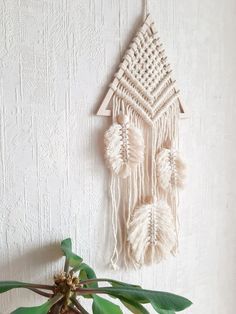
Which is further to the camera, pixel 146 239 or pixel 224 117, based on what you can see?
pixel 224 117

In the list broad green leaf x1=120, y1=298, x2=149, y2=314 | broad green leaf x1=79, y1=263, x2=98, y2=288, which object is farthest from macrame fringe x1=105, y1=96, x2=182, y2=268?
broad green leaf x1=120, y1=298, x2=149, y2=314

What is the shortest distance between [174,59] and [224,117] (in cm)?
32

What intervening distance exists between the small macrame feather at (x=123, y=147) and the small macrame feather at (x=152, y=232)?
133 mm

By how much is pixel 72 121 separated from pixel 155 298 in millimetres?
452

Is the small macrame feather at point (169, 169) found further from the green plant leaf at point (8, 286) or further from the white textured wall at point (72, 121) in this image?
the green plant leaf at point (8, 286)

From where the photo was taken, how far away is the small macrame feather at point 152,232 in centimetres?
87

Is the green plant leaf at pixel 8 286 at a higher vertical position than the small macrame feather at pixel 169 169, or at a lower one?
lower

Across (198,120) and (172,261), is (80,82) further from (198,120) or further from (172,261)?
(172,261)

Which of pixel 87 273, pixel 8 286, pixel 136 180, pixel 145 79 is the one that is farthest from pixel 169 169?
pixel 8 286

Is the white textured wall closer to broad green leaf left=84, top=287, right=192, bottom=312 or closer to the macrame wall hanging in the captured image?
the macrame wall hanging

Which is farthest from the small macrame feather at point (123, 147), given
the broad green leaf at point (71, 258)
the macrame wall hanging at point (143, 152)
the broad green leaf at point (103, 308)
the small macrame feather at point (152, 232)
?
the broad green leaf at point (103, 308)

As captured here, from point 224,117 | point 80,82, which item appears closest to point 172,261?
point 224,117

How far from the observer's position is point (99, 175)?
2.77 ft

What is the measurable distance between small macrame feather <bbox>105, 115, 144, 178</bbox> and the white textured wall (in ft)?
0.13
